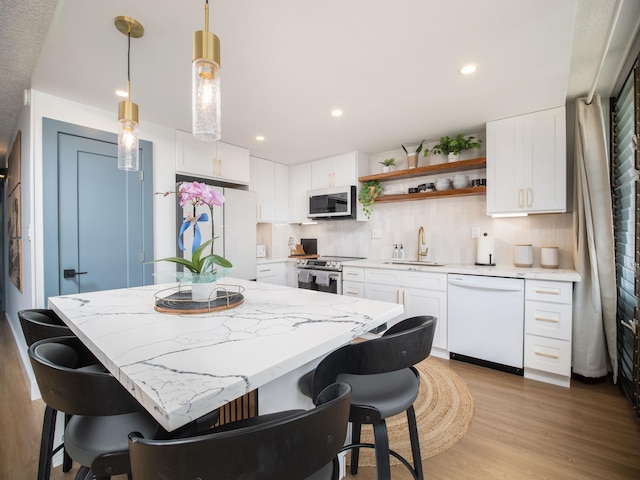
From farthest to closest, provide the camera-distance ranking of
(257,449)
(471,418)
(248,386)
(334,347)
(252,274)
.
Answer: (252,274) < (471,418) < (334,347) < (248,386) < (257,449)

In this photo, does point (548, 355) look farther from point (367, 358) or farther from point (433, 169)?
point (367, 358)

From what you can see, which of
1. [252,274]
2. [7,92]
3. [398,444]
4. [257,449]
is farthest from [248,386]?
[7,92]

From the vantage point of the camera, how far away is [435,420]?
193 cm

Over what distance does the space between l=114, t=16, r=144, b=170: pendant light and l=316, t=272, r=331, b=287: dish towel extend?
2460 mm

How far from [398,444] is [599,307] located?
197 cm

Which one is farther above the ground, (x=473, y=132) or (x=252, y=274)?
(x=473, y=132)

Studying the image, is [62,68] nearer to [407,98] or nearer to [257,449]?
[407,98]

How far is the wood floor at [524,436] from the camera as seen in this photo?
150 cm

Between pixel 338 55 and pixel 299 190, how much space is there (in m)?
2.74

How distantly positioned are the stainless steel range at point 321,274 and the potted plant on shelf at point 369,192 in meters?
0.83

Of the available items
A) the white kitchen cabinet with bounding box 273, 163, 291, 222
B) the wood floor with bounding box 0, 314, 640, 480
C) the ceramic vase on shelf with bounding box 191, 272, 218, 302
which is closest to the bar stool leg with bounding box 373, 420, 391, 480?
the wood floor with bounding box 0, 314, 640, 480

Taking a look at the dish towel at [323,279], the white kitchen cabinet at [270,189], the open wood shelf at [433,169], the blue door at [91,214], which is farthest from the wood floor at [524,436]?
the white kitchen cabinet at [270,189]

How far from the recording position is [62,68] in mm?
1954

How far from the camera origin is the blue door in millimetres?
2307
